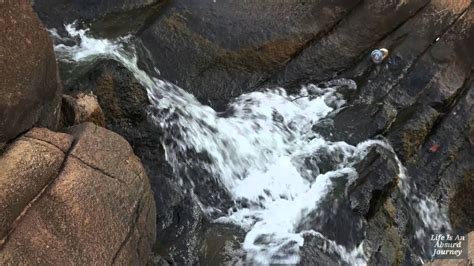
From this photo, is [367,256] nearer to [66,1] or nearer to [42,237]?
[42,237]

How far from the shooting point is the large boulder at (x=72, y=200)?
4445 mm

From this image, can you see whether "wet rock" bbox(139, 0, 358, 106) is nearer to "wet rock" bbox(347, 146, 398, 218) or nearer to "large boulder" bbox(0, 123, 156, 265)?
"wet rock" bbox(347, 146, 398, 218)

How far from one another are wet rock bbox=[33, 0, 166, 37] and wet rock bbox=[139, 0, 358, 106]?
1.24ft

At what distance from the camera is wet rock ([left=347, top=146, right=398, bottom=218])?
24.1 ft

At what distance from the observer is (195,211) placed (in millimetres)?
7012

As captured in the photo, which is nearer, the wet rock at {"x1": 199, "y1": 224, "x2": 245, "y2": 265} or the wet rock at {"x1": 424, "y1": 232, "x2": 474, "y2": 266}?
the wet rock at {"x1": 424, "y1": 232, "x2": 474, "y2": 266}

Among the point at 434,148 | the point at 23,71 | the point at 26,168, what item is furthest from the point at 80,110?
the point at 434,148

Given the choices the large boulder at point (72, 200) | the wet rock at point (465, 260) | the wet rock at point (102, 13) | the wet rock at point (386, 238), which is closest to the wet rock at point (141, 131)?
the large boulder at point (72, 200)

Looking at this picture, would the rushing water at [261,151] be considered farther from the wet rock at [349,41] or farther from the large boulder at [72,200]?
the large boulder at [72,200]

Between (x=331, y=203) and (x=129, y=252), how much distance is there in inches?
130

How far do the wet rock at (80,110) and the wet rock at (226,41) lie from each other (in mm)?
2393

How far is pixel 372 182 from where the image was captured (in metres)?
7.54

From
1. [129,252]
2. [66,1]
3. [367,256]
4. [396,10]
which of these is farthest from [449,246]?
[66,1]


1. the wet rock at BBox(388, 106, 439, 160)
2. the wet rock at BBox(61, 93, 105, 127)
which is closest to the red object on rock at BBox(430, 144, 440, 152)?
the wet rock at BBox(388, 106, 439, 160)
